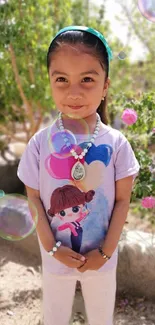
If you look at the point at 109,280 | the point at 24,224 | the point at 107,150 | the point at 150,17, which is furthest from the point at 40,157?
the point at 150,17

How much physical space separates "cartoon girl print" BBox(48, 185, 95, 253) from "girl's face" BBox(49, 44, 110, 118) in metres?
0.32

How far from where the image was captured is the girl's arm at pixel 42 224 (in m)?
1.58

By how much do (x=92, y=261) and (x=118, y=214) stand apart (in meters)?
0.22

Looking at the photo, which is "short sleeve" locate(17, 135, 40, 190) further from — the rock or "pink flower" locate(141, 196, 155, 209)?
the rock

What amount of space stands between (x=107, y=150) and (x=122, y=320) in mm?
1290

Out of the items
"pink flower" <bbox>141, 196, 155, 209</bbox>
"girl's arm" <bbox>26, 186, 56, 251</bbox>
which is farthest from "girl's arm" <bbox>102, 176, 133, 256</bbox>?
"pink flower" <bbox>141, 196, 155, 209</bbox>

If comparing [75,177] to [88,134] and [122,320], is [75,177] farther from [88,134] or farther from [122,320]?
[122,320]

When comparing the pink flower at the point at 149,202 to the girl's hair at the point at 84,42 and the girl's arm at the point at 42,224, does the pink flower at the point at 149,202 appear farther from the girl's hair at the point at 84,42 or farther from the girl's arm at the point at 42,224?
the girl's hair at the point at 84,42

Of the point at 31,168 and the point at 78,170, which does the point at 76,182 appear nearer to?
the point at 78,170

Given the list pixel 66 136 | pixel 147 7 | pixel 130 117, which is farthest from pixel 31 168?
pixel 147 7

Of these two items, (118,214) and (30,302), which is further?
(30,302)

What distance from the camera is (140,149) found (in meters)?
2.75

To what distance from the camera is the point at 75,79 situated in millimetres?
1442

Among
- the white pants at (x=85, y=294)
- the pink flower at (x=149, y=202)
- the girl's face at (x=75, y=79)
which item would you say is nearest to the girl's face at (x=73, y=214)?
the white pants at (x=85, y=294)
